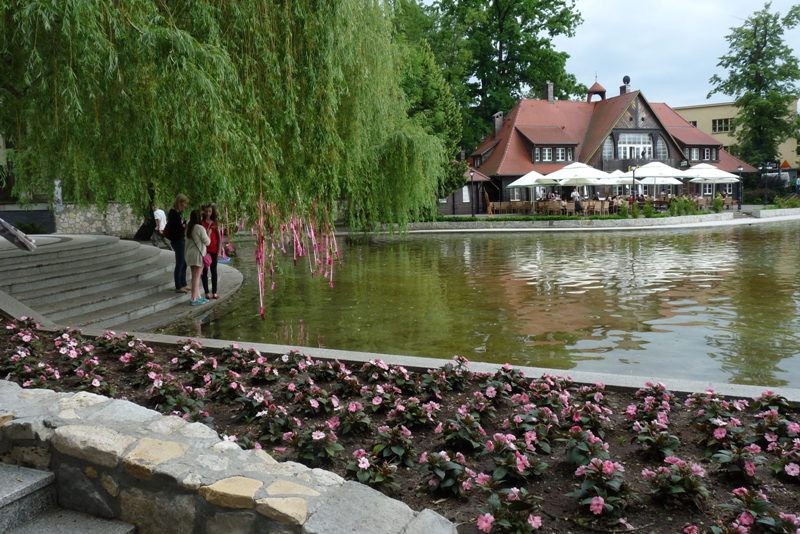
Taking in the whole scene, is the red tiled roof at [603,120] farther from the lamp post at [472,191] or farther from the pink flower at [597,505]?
the pink flower at [597,505]

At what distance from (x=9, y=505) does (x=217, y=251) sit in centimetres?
880

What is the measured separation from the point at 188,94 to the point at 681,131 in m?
54.9

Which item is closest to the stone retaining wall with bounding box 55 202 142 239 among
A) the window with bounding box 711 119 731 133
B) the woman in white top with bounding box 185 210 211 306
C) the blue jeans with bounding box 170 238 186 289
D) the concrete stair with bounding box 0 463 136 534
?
the blue jeans with bounding box 170 238 186 289

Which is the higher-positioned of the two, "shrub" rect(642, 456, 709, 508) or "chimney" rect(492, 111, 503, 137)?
"chimney" rect(492, 111, 503, 137)

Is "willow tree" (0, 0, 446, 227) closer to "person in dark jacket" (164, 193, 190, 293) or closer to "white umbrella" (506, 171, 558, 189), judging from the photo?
"person in dark jacket" (164, 193, 190, 293)

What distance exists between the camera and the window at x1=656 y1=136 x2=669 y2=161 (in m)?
51.2

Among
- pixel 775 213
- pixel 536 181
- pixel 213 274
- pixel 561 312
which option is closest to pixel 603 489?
pixel 561 312

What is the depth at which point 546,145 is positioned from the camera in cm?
4831

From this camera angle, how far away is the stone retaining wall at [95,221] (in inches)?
1249

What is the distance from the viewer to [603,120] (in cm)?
4997

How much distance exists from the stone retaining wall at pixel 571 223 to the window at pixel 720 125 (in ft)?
127

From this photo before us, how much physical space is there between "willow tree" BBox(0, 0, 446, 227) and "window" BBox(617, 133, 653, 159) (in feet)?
142

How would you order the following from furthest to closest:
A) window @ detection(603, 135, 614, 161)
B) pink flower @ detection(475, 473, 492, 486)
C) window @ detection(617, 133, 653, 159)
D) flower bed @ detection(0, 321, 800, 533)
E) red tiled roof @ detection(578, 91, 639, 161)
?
1. window @ detection(617, 133, 653, 159)
2. window @ detection(603, 135, 614, 161)
3. red tiled roof @ detection(578, 91, 639, 161)
4. pink flower @ detection(475, 473, 492, 486)
5. flower bed @ detection(0, 321, 800, 533)

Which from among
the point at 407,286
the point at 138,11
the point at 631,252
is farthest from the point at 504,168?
the point at 138,11
